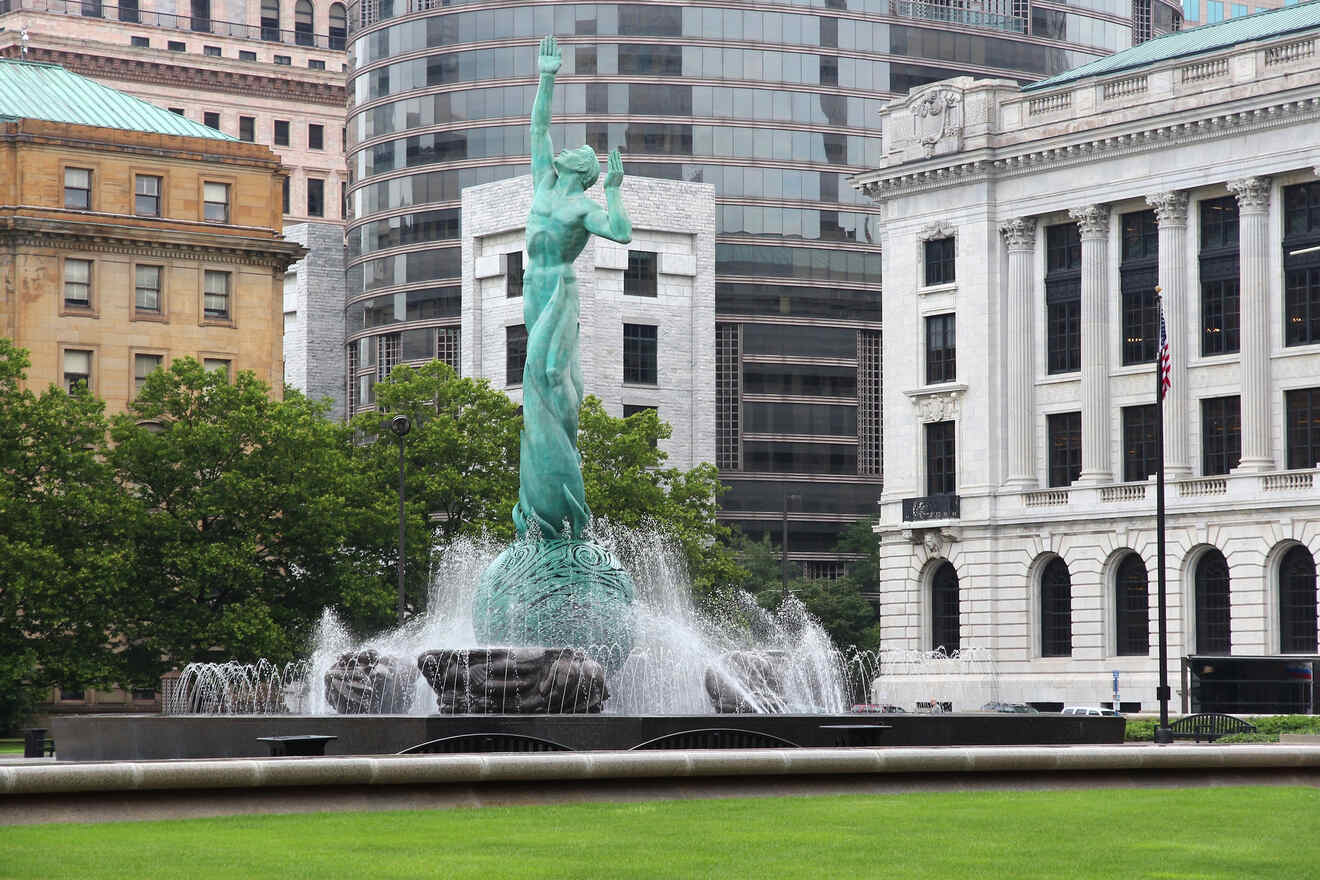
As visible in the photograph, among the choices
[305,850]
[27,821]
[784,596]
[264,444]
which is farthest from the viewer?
[784,596]

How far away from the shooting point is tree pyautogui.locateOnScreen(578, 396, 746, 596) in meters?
75.8

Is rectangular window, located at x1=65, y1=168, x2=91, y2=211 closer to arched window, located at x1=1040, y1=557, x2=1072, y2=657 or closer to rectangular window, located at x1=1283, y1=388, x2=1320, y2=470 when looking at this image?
arched window, located at x1=1040, y1=557, x2=1072, y2=657

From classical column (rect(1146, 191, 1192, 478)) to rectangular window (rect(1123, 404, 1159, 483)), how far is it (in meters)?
0.59

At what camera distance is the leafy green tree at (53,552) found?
199 feet

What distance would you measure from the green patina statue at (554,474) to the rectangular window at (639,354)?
68.5 metres

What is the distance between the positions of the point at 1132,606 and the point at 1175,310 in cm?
1026

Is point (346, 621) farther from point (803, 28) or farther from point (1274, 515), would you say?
point (803, 28)

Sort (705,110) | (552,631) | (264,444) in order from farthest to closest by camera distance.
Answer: (705,110), (264,444), (552,631)

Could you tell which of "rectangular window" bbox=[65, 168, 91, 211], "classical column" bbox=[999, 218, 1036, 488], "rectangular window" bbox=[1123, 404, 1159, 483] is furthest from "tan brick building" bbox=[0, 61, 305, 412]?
"rectangular window" bbox=[1123, 404, 1159, 483]

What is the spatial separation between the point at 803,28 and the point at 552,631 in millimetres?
85555

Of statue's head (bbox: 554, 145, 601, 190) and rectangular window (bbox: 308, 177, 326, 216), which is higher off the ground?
rectangular window (bbox: 308, 177, 326, 216)

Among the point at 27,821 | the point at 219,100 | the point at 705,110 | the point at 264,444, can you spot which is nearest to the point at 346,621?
the point at 264,444

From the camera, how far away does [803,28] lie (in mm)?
117938

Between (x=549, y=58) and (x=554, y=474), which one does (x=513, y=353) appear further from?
(x=554, y=474)
